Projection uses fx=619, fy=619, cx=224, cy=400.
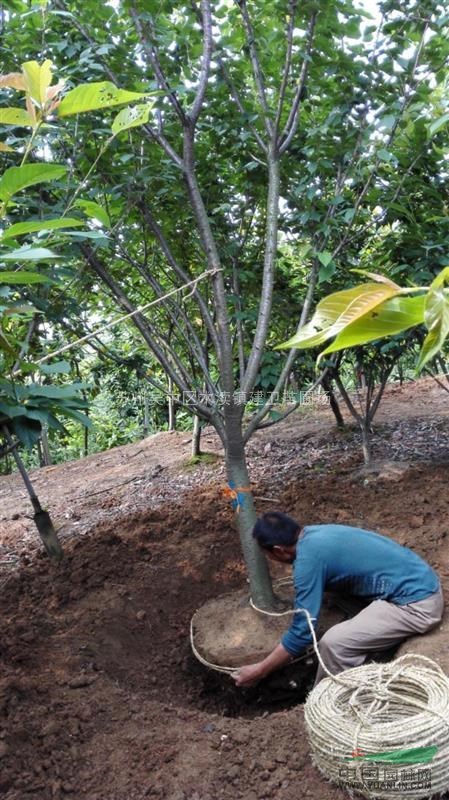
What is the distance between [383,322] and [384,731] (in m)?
1.62

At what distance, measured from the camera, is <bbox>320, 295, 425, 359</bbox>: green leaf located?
1.99 feet

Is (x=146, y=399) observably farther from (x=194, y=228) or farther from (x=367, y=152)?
(x=367, y=152)

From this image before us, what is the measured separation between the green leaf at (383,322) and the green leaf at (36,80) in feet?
2.63

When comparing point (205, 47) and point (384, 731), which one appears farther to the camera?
point (205, 47)

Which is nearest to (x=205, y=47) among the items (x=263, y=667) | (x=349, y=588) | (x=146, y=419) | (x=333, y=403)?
(x=349, y=588)

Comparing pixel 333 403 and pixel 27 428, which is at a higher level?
pixel 27 428

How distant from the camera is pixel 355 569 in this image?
2811 mm

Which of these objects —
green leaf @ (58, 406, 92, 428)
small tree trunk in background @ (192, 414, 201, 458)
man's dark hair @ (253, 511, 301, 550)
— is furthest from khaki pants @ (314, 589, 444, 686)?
small tree trunk in background @ (192, 414, 201, 458)

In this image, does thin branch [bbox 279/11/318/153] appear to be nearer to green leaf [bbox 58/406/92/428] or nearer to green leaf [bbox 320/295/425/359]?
green leaf [bbox 58/406/92/428]

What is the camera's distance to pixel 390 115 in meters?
2.94

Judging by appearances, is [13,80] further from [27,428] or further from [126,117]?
[27,428]

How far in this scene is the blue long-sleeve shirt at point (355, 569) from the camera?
Answer: 2.74 metres

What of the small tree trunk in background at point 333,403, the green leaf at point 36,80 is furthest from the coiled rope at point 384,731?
the small tree trunk in background at point 333,403

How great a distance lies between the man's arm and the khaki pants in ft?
0.58
